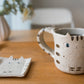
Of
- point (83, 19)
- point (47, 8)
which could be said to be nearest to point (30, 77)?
point (47, 8)

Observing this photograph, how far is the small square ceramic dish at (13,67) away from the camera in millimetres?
390

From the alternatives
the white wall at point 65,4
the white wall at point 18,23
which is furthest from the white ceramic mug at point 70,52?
the white wall at point 65,4

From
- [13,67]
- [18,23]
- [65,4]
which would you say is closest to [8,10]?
[13,67]

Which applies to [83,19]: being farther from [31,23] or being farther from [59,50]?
[59,50]

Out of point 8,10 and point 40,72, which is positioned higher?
point 8,10

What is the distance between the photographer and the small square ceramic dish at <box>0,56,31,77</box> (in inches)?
15.4

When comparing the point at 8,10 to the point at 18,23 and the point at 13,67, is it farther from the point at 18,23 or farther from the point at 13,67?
the point at 18,23

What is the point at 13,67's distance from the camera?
43cm

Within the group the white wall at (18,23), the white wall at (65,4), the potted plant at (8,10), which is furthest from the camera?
the white wall at (65,4)

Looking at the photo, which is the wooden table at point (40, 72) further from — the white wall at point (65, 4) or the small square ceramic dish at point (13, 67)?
the white wall at point (65, 4)

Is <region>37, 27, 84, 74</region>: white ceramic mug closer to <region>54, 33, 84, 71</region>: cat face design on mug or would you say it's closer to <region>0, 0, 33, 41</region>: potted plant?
<region>54, 33, 84, 71</region>: cat face design on mug

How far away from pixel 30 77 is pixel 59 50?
10 centimetres

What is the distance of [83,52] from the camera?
1.26 feet

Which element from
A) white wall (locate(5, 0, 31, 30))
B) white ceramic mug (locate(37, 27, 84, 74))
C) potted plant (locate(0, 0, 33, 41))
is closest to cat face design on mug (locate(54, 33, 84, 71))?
white ceramic mug (locate(37, 27, 84, 74))
